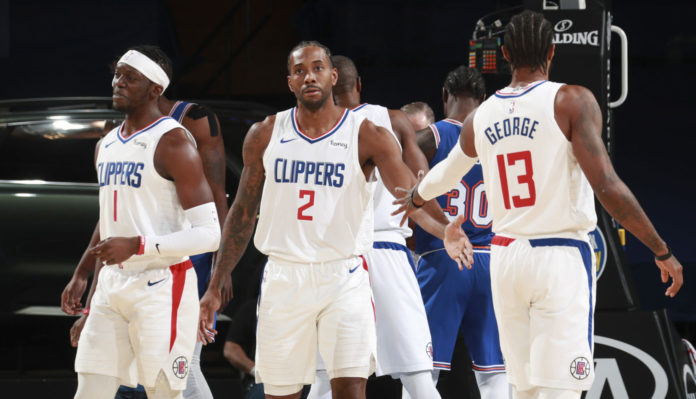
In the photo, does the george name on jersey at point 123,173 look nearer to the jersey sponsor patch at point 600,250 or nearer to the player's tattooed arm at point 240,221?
the player's tattooed arm at point 240,221

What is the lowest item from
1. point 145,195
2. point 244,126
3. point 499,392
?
point 499,392

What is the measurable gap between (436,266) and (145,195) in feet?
5.42

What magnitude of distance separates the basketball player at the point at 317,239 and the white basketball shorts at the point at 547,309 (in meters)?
0.54

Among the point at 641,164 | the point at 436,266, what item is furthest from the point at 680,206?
the point at 436,266

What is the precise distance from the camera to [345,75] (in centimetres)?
468

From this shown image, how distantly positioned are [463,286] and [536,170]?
52.9 inches

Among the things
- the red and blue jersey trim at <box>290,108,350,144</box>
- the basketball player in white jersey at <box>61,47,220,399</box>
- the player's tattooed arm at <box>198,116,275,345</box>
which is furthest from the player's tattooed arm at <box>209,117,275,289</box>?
the basketball player in white jersey at <box>61,47,220,399</box>

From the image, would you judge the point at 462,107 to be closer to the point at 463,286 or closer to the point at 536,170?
the point at 463,286

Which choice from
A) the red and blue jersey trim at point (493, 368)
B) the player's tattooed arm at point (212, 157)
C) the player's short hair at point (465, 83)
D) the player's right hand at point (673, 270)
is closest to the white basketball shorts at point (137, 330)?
the player's tattooed arm at point (212, 157)

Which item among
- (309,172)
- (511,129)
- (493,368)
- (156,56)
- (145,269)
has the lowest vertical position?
(493,368)

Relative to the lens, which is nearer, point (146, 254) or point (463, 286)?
point (146, 254)

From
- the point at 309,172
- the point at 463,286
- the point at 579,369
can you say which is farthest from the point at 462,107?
the point at 579,369

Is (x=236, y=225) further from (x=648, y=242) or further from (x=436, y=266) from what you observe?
(x=648, y=242)

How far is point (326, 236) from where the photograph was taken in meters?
3.82
